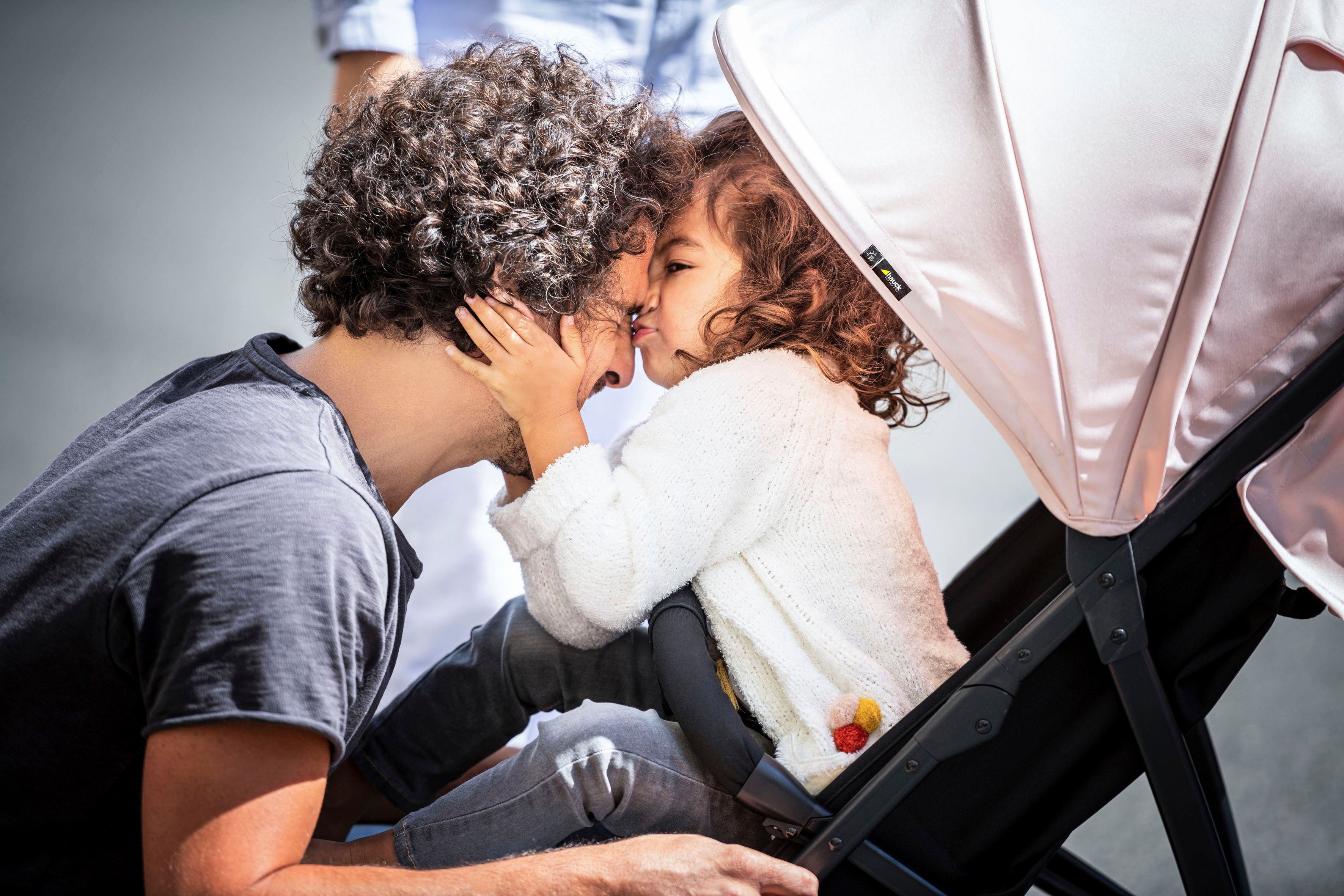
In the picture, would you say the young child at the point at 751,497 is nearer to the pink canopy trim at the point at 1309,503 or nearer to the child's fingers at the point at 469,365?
the child's fingers at the point at 469,365

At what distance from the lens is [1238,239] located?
0.76m

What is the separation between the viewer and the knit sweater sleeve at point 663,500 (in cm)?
102

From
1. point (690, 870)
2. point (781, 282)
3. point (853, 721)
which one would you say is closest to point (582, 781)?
point (690, 870)

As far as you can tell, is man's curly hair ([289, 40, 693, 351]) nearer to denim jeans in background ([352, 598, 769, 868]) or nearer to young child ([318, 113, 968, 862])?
young child ([318, 113, 968, 862])

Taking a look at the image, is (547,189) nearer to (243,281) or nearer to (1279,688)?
(243,281)

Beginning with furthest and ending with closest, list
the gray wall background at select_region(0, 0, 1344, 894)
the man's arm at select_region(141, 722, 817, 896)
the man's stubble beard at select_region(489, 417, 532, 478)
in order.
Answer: the gray wall background at select_region(0, 0, 1344, 894)
the man's stubble beard at select_region(489, 417, 532, 478)
the man's arm at select_region(141, 722, 817, 896)

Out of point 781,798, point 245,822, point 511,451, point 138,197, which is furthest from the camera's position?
point 138,197

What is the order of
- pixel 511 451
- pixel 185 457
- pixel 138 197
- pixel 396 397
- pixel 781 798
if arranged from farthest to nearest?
pixel 138 197 → pixel 511 451 → pixel 396 397 → pixel 781 798 → pixel 185 457

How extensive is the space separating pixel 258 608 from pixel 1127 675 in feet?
2.38

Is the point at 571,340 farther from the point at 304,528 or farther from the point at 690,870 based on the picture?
the point at 690,870

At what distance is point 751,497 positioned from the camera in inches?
42.6

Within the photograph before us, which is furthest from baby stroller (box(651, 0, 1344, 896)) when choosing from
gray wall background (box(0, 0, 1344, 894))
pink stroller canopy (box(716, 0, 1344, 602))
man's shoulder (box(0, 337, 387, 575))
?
gray wall background (box(0, 0, 1344, 894))

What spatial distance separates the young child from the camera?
1.03 m

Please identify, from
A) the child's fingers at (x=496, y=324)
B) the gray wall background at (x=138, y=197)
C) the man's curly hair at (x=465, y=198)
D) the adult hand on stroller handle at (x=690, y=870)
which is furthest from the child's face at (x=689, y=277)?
the gray wall background at (x=138, y=197)
